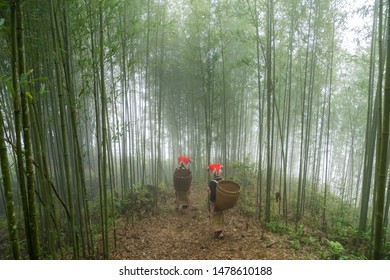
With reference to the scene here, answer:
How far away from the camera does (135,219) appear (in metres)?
4.55

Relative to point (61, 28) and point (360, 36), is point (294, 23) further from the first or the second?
point (61, 28)

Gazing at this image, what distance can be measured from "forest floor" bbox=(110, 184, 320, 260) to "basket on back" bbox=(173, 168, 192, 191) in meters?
0.65

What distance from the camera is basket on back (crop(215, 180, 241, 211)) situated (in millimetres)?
3177

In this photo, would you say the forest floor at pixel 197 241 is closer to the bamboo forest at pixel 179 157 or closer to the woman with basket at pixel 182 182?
the bamboo forest at pixel 179 157

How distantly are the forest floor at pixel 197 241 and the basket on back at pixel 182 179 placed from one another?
65 centimetres

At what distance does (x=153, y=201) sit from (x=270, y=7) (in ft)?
14.3

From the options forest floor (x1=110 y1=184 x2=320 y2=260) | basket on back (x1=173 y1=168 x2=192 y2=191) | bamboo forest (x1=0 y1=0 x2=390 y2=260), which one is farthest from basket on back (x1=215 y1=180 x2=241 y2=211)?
basket on back (x1=173 y1=168 x2=192 y2=191)

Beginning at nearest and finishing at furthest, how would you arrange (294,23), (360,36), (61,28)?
(61,28) → (360,36) → (294,23)

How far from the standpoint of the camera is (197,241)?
145 inches

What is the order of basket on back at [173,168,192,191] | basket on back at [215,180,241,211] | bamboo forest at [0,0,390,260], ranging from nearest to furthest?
bamboo forest at [0,0,390,260] → basket on back at [215,180,241,211] → basket on back at [173,168,192,191]

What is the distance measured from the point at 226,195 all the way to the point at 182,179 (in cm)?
162

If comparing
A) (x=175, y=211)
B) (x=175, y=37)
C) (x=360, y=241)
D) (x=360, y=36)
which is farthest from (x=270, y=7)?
(x=175, y=211)

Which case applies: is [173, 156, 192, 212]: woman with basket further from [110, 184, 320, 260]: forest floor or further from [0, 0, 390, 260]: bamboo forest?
[110, 184, 320, 260]: forest floor

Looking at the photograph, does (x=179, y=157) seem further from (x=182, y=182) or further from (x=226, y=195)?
(x=226, y=195)
